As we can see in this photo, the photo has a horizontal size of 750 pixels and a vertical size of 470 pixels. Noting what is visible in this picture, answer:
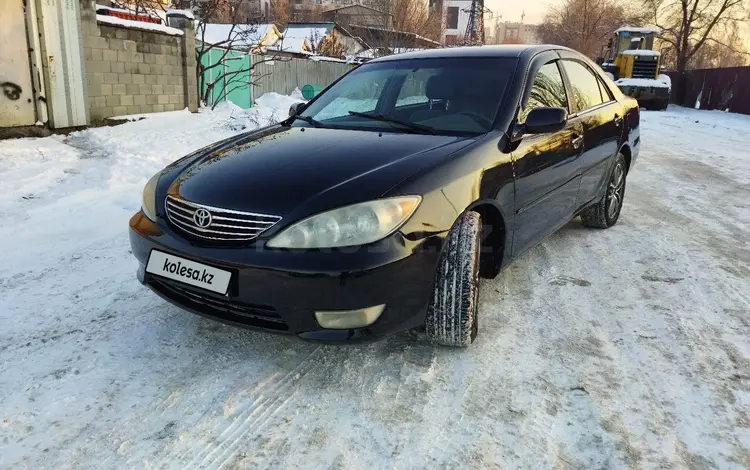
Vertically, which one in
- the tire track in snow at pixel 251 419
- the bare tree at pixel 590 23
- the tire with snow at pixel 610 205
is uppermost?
the bare tree at pixel 590 23

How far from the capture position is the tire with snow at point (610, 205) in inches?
179

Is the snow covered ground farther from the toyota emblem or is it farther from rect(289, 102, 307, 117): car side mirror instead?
rect(289, 102, 307, 117): car side mirror

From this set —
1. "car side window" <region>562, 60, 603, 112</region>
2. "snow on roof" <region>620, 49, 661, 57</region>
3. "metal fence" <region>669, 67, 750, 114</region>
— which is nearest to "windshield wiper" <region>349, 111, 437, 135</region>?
"car side window" <region>562, 60, 603, 112</region>

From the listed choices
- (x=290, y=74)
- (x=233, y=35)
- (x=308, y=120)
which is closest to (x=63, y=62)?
(x=308, y=120)

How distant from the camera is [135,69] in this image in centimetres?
915

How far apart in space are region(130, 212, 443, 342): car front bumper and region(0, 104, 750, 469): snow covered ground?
284mm

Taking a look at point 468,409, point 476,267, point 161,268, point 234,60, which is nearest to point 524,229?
point 476,267

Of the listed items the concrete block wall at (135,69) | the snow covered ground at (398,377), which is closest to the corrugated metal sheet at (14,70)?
the concrete block wall at (135,69)

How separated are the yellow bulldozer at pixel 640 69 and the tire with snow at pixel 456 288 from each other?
66.7ft

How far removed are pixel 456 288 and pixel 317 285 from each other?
68 cm

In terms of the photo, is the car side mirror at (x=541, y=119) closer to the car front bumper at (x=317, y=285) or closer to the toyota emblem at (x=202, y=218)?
the car front bumper at (x=317, y=285)

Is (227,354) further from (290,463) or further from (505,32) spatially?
(505,32)

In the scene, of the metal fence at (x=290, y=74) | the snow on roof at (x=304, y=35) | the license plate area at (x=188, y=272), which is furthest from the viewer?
the snow on roof at (x=304, y=35)

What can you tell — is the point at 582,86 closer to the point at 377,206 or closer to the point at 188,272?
the point at 377,206
